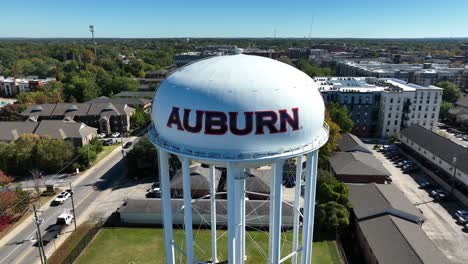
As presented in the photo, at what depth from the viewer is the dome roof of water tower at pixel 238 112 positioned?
772 inches

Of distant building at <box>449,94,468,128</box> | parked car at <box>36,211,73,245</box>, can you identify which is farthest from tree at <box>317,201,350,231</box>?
distant building at <box>449,94,468,128</box>

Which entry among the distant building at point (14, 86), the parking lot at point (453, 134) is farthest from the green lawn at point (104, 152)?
the parking lot at point (453, 134)

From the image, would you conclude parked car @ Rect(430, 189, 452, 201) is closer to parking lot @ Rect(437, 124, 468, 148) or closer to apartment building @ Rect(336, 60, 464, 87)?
parking lot @ Rect(437, 124, 468, 148)

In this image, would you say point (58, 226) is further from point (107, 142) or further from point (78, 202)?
point (107, 142)

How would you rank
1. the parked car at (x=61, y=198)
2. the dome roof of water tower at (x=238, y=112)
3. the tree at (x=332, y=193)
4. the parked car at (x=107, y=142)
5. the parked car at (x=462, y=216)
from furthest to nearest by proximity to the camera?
the parked car at (x=107, y=142)
the parked car at (x=61, y=198)
the parked car at (x=462, y=216)
the tree at (x=332, y=193)
the dome roof of water tower at (x=238, y=112)

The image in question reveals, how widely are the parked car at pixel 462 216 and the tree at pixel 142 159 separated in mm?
42674

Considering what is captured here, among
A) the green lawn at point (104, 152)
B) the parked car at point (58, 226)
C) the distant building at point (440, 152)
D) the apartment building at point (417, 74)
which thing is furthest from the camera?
the apartment building at point (417, 74)

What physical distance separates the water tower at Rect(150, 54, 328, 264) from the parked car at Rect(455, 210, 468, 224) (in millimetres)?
31206

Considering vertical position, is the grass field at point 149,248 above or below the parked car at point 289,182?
below

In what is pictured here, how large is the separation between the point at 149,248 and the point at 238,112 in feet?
84.3

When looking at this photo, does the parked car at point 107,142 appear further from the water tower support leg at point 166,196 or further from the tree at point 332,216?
the water tower support leg at point 166,196

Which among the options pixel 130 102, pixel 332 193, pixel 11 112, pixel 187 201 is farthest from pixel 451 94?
pixel 11 112

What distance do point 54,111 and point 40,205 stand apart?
131 feet

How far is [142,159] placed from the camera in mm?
55906
